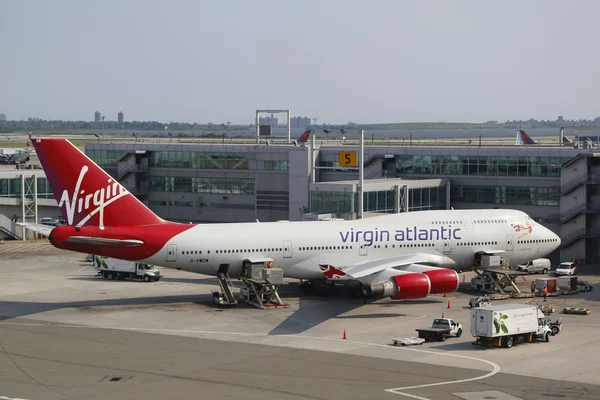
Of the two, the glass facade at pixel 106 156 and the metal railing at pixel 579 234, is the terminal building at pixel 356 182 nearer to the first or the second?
the metal railing at pixel 579 234

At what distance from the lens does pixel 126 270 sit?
75938 mm

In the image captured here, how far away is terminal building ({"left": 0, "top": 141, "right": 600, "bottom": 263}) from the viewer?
8588 cm

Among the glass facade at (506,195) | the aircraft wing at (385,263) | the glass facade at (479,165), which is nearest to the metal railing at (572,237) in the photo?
the glass facade at (506,195)

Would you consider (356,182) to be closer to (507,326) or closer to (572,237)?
(572,237)

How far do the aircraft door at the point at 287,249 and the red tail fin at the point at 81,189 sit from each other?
A: 10.9 m

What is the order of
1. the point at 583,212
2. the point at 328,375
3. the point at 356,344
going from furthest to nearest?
the point at 583,212
the point at 356,344
the point at 328,375

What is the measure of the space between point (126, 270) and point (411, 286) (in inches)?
1114

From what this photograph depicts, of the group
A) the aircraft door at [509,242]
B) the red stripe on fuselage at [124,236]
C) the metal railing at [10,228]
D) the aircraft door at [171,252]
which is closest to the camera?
the red stripe on fuselage at [124,236]

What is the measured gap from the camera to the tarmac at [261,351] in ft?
131

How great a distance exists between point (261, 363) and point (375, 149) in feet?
182

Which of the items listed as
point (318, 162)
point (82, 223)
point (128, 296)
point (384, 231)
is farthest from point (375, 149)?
point (82, 223)

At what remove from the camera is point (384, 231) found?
6738 centimetres

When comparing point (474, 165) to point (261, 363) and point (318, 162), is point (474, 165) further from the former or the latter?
point (261, 363)

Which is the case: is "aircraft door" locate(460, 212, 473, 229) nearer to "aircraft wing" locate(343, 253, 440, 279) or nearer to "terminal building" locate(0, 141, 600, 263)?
"aircraft wing" locate(343, 253, 440, 279)
